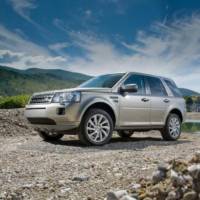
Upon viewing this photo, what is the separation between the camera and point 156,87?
11031 millimetres

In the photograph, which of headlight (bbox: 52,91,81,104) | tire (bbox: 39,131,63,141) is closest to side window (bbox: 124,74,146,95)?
headlight (bbox: 52,91,81,104)

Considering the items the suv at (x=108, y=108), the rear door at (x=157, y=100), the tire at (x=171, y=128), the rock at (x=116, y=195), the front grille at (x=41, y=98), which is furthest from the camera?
the tire at (x=171, y=128)

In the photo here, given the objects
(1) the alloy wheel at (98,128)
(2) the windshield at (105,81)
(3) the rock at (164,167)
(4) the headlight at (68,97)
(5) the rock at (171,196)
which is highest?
(2) the windshield at (105,81)

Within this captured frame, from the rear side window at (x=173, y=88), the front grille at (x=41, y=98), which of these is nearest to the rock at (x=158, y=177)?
the front grille at (x=41, y=98)

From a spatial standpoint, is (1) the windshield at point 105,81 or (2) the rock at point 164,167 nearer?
(2) the rock at point 164,167

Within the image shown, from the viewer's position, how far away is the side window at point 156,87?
10.8m

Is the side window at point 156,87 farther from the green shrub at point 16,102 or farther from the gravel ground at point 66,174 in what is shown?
the green shrub at point 16,102

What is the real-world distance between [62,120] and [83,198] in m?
4.71

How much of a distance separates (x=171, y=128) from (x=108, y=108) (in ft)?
8.92

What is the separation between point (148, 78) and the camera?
10.7m

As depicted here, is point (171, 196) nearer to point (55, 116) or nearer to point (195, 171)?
point (195, 171)

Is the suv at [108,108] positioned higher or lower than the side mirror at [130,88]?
lower

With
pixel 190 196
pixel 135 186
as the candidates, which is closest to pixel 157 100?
pixel 135 186

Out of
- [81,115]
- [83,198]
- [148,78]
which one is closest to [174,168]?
[83,198]
